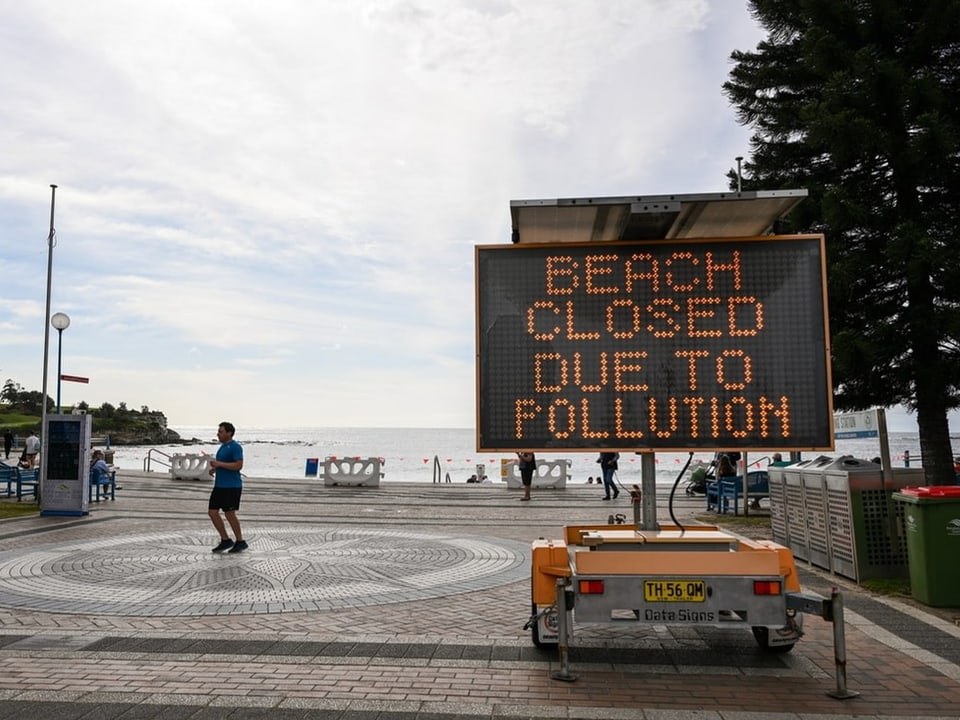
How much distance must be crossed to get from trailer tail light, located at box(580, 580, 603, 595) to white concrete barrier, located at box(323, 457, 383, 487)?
2185cm

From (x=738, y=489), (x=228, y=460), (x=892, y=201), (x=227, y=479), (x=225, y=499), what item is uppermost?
(x=892, y=201)

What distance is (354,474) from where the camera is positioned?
27.2 metres

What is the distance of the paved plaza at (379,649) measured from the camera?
472 cm

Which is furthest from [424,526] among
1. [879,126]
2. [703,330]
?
[879,126]

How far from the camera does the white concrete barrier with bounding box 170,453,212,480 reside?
29.4 m

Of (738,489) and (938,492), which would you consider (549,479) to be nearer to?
(738,489)

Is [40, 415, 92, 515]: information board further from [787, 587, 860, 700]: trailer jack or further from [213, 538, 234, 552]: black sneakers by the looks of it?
[787, 587, 860, 700]: trailer jack

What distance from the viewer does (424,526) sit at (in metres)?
14.9

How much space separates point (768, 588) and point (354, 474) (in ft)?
76.0

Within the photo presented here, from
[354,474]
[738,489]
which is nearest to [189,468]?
[354,474]

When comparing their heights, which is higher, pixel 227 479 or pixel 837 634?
pixel 227 479

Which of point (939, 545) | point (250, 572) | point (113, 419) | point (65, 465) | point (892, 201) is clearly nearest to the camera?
point (939, 545)

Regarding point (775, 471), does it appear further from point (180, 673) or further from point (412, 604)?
point (180, 673)

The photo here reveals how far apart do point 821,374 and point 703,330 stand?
0.93 m
